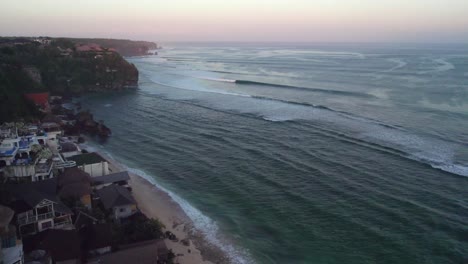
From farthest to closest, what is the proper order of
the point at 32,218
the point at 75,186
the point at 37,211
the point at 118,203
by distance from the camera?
1. the point at 75,186
2. the point at 118,203
3. the point at 37,211
4. the point at 32,218

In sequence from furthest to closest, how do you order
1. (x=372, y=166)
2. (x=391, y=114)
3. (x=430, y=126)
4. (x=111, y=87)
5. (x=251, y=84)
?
(x=251, y=84), (x=111, y=87), (x=391, y=114), (x=430, y=126), (x=372, y=166)

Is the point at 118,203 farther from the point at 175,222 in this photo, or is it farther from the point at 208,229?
the point at 208,229

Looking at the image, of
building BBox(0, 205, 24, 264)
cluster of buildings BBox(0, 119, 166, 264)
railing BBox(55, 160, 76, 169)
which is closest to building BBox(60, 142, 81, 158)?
cluster of buildings BBox(0, 119, 166, 264)

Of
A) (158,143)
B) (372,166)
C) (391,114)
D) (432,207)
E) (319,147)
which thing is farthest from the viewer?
(391,114)

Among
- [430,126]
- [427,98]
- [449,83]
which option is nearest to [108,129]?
[430,126]

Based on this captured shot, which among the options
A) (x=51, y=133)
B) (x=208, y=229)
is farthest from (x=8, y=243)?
(x=51, y=133)

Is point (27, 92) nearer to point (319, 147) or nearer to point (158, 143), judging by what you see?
point (158, 143)

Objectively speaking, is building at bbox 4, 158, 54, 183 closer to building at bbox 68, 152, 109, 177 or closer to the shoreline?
building at bbox 68, 152, 109, 177
